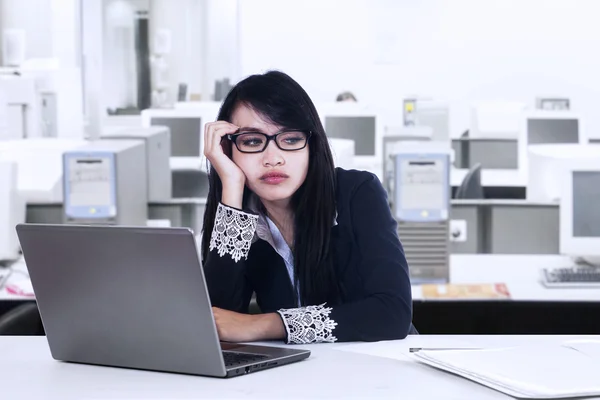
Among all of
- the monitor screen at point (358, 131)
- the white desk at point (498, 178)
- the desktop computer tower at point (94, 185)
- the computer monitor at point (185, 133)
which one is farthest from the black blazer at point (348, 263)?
the monitor screen at point (358, 131)

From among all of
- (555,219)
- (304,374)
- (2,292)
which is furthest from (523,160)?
(304,374)

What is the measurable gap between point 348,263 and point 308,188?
0.55 ft

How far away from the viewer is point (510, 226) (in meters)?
4.34

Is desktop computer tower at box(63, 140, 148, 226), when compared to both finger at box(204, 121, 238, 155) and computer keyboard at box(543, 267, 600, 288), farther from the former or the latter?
finger at box(204, 121, 238, 155)

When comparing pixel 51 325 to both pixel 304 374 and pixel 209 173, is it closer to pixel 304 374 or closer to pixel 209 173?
pixel 304 374

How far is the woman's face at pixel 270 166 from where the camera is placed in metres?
1.75

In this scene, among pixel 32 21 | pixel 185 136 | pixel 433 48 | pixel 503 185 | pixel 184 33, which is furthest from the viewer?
pixel 433 48

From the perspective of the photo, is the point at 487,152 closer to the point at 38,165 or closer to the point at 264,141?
the point at 38,165

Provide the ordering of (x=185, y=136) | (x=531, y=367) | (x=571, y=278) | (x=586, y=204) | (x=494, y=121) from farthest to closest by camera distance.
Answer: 1. (x=494, y=121)
2. (x=185, y=136)
3. (x=586, y=204)
4. (x=571, y=278)
5. (x=531, y=367)

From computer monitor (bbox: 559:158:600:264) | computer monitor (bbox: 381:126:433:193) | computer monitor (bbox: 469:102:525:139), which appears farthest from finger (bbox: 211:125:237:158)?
computer monitor (bbox: 469:102:525:139)

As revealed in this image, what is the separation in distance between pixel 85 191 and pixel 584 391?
2.85 m

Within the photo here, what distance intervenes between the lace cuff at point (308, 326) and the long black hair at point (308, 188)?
0.74 feet

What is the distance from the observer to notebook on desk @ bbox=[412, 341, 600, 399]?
115 centimetres

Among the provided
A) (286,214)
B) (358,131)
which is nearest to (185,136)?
(358,131)
